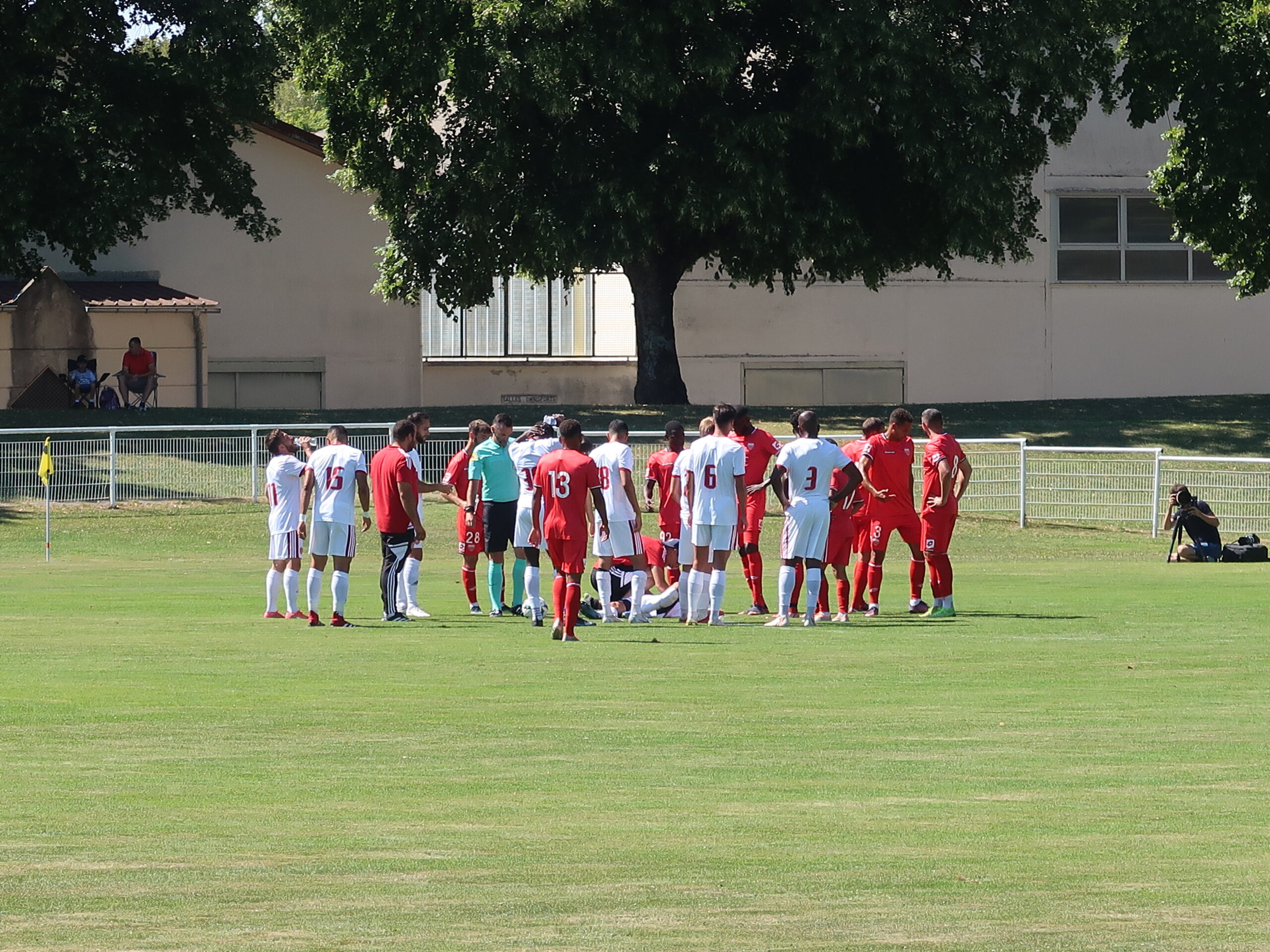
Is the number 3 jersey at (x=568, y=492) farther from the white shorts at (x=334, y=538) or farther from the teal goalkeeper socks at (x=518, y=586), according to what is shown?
the teal goalkeeper socks at (x=518, y=586)

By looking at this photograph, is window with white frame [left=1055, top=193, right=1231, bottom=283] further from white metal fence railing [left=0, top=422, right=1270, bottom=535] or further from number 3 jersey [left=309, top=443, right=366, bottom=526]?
number 3 jersey [left=309, top=443, right=366, bottom=526]

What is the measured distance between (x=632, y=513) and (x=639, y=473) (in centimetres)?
1493

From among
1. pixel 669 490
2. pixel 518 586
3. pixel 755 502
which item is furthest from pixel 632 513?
pixel 518 586

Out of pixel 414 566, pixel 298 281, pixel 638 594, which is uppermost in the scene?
pixel 298 281

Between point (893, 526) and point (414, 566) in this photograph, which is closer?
point (414, 566)

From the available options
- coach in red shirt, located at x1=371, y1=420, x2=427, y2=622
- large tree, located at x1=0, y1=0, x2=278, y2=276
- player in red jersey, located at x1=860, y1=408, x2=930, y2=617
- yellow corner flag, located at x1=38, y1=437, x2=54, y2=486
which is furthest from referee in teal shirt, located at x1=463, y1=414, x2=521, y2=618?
large tree, located at x1=0, y1=0, x2=278, y2=276

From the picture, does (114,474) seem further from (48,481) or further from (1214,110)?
(1214,110)

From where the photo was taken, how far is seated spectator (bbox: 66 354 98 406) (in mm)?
43250

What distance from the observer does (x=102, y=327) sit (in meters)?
46.9

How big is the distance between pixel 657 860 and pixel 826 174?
34.3 m

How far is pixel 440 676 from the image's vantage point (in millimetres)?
Answer: 13367

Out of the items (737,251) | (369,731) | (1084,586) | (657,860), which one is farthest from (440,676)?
(737,251)

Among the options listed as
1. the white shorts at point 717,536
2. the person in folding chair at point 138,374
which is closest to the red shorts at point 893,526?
the white shorts at point 717,536

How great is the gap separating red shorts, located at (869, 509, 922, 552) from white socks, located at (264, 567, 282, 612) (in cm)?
567
